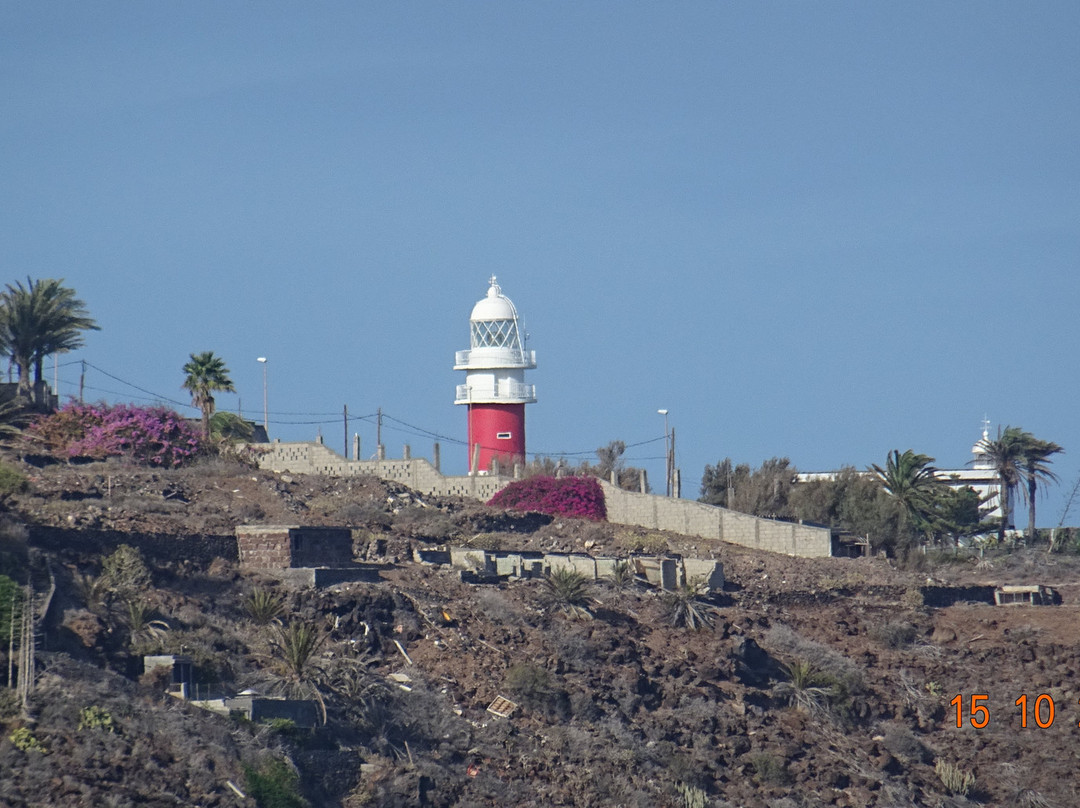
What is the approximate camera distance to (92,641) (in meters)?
21.8

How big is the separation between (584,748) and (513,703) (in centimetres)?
153

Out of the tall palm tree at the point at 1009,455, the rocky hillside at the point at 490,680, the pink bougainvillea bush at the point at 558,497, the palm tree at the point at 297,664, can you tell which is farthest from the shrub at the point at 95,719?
the tall palm tree at the point at 1009,455

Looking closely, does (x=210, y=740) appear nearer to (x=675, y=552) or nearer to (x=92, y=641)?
(x=92, y=641)

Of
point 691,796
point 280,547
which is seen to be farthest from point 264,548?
point 691,796

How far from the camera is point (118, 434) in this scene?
4116 centimetres

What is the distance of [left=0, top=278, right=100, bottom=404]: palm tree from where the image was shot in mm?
43375

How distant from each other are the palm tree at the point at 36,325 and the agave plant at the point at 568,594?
763 inches

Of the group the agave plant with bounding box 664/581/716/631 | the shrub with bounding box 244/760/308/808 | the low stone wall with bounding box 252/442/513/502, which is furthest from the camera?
the low stone wall with bounding box 252/442/513/502

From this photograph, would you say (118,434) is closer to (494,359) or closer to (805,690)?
(494,359)

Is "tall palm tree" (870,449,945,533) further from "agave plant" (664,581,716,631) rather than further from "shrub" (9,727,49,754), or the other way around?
"shrub" (9,727,49,754)
